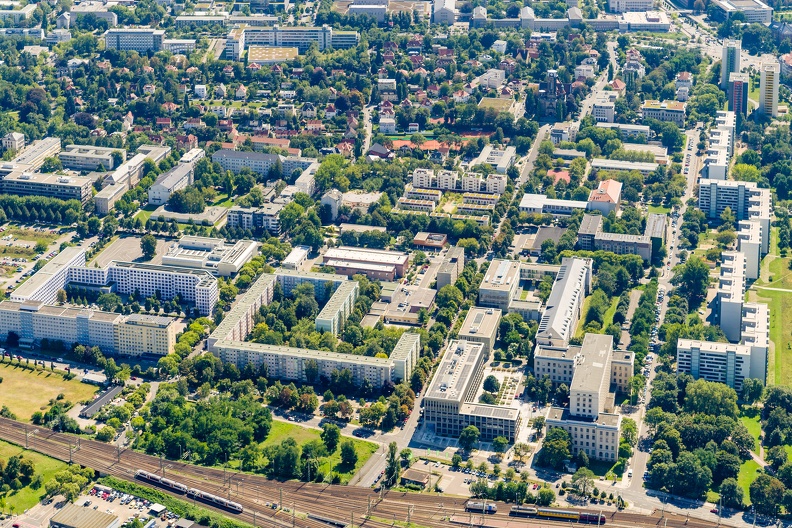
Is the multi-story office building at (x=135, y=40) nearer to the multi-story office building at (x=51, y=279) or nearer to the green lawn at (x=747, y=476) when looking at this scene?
the multi-story office building at (x=51, y=279)

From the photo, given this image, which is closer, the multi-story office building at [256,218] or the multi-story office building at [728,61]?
the multi-story office building at [256,218]

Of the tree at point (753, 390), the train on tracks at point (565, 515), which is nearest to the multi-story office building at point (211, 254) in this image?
the train on tracks at point (565, 515)

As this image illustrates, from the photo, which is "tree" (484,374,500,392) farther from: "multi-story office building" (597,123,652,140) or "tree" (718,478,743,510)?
"multi-story office building" (597,123,652,140)

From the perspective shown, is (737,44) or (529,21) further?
(529,21)

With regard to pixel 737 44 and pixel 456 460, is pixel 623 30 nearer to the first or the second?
pixel 737 44

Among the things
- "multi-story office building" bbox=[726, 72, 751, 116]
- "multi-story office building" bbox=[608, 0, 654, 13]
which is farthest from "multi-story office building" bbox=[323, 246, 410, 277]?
"multi-story office building" bbox=[608, 0, 654, 13]

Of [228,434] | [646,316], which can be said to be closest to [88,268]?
[228,434]

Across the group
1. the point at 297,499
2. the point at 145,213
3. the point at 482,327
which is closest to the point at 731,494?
the point at 482,327

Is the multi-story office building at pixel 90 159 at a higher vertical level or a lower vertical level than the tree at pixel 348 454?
higher

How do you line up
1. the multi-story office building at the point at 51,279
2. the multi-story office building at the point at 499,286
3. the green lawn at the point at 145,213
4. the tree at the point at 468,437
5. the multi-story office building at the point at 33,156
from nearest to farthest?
the tree at the point at 468,437, the multi-story office building at the point at 51,279, the multi-story office building at the point at 499,286, the green lawn at the point at 145,213, the multi-story office building at the point at 33,156
